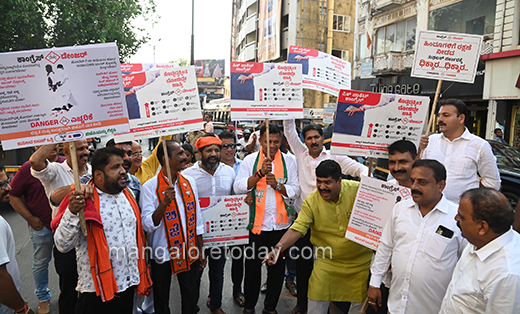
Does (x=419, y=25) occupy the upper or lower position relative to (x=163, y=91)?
upper

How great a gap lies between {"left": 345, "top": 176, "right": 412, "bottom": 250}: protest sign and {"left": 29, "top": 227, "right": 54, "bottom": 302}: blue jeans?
3602 millimetres

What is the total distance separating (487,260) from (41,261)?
15.3 ft

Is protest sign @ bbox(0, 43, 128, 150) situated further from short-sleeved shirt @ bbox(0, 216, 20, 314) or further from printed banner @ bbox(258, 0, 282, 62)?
printed banner @ bbox(258, 0, 282, 62)

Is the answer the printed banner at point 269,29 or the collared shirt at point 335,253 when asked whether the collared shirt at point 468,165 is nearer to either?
the collared shirt at point 335,253

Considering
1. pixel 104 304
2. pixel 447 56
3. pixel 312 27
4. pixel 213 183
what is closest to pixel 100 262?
pixel 104 304

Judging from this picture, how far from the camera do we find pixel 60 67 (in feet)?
9.45

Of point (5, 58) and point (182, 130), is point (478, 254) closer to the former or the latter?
point (182, 130)

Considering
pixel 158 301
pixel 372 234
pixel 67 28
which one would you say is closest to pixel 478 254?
pixel 372 234

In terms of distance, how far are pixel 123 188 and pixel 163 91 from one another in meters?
1.12

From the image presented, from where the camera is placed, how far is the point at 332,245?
12.3 feet

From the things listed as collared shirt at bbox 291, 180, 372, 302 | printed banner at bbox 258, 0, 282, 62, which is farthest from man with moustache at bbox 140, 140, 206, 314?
printed banner at bbox 258, 0, 282, 62

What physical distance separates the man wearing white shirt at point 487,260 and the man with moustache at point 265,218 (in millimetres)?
2305

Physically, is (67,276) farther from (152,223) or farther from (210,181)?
(210,181)

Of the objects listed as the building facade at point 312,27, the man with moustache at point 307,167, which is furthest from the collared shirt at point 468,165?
the building facade at point 312,27
